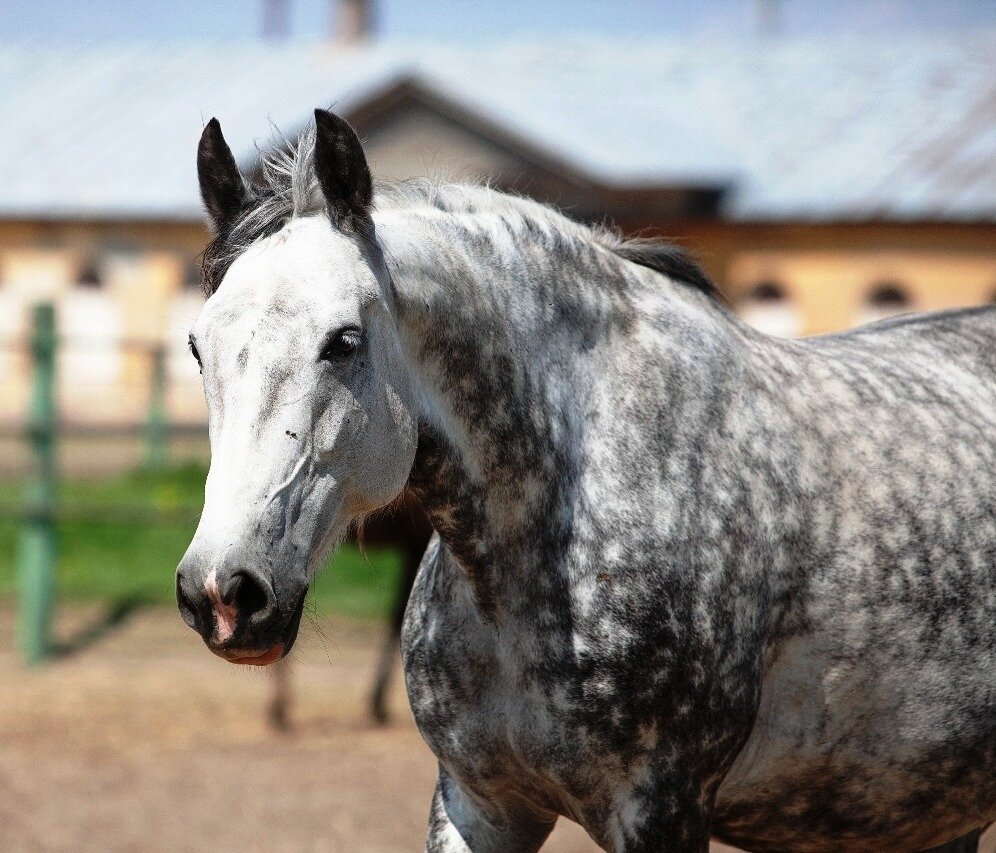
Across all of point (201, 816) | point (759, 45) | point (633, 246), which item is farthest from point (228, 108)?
point (633, 246)

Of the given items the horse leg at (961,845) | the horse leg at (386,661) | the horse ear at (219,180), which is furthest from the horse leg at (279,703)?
the horse ear at (219,180)

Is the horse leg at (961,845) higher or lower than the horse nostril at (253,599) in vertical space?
lower

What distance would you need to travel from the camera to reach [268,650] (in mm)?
2193

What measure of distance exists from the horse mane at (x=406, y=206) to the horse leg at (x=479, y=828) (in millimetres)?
1141

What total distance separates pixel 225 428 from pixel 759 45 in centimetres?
2452

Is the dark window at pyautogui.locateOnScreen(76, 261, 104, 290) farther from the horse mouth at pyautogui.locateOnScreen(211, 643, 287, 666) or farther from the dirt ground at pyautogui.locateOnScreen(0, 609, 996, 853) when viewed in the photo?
the horse mouth at pyautogui.locateOnScreen(211, 643, 287, 666)

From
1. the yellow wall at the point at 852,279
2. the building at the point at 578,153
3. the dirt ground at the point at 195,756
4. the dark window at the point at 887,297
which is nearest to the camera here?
the dirt ground at the point at 195,756

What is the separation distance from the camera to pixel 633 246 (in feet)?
9.54

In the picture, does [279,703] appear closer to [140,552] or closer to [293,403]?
[140,552]

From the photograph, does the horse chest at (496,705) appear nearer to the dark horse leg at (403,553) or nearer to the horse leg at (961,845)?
the horse leg at (961,845)

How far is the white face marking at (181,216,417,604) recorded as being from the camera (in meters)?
2.17

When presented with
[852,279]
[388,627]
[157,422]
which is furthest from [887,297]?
[388,627]

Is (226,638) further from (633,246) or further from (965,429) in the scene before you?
(965,429)

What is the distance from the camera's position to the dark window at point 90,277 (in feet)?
73.3
